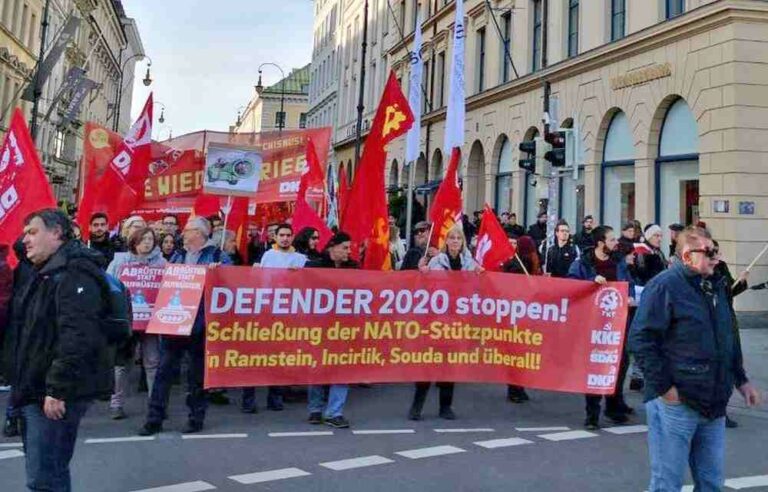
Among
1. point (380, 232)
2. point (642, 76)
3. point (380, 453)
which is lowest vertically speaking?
point (380, 453)

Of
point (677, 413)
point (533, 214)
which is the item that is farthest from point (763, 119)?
point (677, 413)

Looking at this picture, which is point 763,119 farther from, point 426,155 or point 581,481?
point 426,155

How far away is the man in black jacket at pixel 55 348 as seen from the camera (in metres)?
3.80

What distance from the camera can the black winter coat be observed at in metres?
3.79

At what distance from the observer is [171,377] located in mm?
7102

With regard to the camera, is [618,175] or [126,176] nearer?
[126,176]

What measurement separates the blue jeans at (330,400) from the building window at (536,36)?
19.6 m

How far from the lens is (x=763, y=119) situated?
633 inches

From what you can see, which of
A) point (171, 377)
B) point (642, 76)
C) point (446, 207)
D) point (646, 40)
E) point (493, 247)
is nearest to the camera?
point (171, 377)

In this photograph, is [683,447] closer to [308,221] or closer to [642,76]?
[308,221]

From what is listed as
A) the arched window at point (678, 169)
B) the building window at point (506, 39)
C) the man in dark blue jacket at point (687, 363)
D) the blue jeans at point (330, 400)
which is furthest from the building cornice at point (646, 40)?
the man in dark blue jacket at point (687, 363)

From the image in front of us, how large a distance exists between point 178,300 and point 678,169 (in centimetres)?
1422

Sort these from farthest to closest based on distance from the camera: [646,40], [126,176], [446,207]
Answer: [646,40]
[126,176]
[446,207]

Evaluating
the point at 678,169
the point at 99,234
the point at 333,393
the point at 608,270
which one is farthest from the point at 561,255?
the point at 678,169
